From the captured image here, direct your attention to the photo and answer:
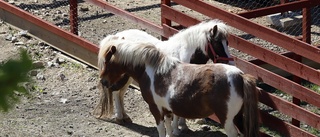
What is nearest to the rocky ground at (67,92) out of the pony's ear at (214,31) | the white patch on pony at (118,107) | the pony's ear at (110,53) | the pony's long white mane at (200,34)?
the white patch on pony at (118,107)

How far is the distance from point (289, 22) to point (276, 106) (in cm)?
386

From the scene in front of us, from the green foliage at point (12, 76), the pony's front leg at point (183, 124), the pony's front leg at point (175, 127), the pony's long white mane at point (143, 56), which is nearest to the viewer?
the green foliage at point (12, 76)

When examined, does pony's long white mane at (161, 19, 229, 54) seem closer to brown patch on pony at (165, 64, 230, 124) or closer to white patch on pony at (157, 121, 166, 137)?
brown patch on pony at (165, 64, 230, 124)

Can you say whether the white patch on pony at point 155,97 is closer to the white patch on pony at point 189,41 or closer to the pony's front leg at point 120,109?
the white patch on pony at point 189,41

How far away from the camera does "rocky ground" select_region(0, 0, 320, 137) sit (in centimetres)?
748

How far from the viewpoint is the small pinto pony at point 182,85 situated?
612 cm

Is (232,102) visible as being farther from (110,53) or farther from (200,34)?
(110,53)

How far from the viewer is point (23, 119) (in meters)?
7.68

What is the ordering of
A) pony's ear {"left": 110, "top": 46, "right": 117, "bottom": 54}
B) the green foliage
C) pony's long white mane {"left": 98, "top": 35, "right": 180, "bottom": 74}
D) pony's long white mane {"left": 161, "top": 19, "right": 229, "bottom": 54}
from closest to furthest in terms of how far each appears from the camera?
the green foliage → pony's long white mane {"left": 98, "top": 35, "right": 180, "bottom": 74} → pony's ear {"left": 110, "top": 46, "right": 117, "bottom": 54} → pony's long white mane {"left": 161, "top": 19, "right": 229, "bottom": 54}

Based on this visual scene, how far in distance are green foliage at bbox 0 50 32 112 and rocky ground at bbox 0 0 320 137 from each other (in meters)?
3.36

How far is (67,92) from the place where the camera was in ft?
28.1

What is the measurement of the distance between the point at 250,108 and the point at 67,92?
3.10 metres

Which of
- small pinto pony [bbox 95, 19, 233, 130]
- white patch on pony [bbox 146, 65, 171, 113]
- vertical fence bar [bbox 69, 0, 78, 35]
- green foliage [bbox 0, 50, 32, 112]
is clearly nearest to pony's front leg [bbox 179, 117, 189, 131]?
small pinto pony [bbox 95, 19, 233, 130]

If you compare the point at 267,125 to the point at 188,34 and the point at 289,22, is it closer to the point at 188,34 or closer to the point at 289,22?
the point at 188,34
